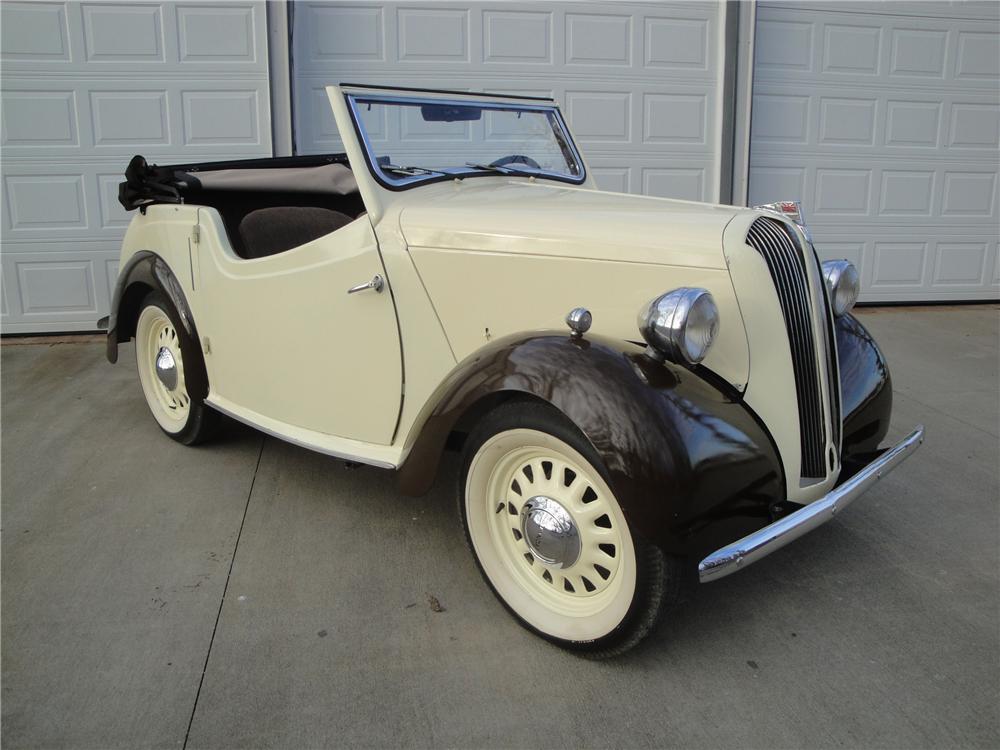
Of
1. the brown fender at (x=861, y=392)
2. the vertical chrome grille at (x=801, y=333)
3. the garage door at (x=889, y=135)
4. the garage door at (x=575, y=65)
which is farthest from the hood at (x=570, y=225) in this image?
the garage door at (x=889, y=135)

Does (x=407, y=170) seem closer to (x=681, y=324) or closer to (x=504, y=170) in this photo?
(x=504, y=170)

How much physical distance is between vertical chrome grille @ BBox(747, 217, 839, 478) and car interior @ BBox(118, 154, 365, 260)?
81.2 inches


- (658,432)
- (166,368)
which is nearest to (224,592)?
(658,432)

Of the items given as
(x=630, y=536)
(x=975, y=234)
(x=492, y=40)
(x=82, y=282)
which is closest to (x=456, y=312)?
(x=630, y=536)

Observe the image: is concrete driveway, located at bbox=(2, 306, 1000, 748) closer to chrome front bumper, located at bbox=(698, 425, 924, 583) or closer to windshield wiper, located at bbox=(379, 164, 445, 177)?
chrome front bumper, located at bbox=(698, 425, 924, 583)

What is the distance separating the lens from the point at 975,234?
7371 mm

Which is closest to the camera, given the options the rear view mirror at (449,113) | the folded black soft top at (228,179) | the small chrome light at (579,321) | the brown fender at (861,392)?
the small chrome light at (579,321)

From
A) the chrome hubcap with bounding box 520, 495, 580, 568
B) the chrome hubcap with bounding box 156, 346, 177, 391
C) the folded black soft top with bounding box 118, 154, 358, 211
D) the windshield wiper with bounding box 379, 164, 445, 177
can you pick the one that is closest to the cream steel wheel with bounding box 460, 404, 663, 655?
the chrome hubcap with bounding box 520, 495, 580, 568

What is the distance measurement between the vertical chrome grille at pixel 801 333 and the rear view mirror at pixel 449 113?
1444mm

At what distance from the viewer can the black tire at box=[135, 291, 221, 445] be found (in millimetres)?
3740

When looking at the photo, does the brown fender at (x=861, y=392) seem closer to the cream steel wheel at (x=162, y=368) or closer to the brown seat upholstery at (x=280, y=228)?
the brown seat upholstery at (x=280, y=228)

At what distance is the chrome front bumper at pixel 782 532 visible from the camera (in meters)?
1.94

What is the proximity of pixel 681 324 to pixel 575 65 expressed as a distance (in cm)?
495

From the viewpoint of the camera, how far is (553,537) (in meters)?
2.28
